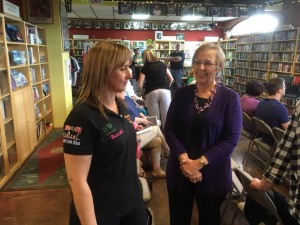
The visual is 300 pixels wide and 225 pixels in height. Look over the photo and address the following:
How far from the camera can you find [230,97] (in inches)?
57.7

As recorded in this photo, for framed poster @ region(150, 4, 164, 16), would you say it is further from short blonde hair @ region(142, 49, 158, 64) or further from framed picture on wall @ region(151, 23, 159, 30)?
framed picture on wall @ region(151, 23, 159, 30)

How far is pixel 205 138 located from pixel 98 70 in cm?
76

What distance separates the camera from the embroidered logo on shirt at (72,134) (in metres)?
0.92

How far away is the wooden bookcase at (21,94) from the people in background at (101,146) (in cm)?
226

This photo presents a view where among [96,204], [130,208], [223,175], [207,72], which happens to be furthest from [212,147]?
[96,204]

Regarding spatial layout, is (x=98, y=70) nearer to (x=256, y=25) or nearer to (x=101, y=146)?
(x=101, y=146)

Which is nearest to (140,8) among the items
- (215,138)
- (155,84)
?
(155,84)

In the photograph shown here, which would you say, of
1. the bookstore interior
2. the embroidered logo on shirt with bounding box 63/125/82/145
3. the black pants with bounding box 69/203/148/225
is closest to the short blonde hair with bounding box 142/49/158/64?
the bookstore interior

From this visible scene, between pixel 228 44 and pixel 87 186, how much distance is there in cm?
958

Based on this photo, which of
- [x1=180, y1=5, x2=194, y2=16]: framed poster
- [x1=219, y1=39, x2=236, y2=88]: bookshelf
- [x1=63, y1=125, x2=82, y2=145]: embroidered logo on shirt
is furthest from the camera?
[x1=219, y1=39, x2=236, y2=88]: bookshelf

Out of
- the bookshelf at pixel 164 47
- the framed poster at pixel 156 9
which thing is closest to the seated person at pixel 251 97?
the framed poster at pixel 156 9

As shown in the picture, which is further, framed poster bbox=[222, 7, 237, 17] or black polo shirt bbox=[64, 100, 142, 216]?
framed poster bbox=[222, 7, 237, 17]

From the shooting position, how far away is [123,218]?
111 centimetres

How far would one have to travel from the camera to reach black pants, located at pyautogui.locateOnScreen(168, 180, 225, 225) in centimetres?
152
